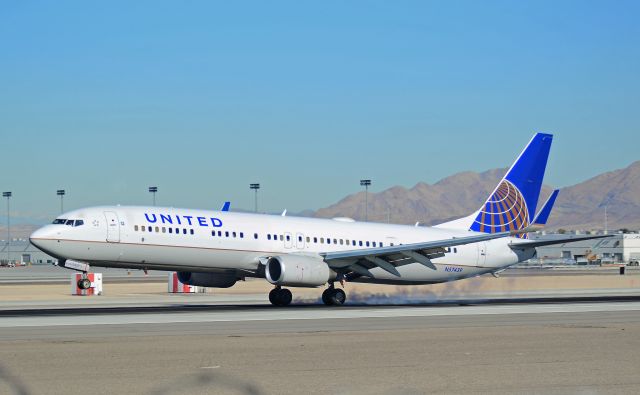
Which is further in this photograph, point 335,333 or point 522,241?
point 522,241

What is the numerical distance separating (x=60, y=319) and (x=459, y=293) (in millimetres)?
29887

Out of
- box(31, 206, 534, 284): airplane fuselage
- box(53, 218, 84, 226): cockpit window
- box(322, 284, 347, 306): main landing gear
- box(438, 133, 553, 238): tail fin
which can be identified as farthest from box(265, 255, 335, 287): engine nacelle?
box(438, 133, 553, 238): tail fin

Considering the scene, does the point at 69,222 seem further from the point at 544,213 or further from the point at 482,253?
the point at 544,213

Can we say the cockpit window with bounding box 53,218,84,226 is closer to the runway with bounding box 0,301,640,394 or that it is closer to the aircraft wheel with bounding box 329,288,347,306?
the runway with bounding box 0,301,640,394

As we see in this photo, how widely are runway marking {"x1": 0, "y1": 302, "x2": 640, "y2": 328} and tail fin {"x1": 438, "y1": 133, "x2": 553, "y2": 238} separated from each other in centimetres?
1514

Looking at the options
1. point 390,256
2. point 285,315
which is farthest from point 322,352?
point 390,256

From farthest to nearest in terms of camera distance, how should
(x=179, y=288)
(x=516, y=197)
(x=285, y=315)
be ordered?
(x=179, y=288) → (x=516, y=197) → (x=285, y=315)

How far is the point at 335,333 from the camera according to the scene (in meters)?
29.2

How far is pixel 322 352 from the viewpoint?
23.8 meters

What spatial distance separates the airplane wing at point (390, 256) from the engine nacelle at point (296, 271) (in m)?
1.08

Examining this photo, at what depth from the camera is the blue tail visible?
60.2m

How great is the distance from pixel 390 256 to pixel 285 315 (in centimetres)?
1172

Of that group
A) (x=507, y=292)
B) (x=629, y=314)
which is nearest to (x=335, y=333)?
(x=629, y=314)

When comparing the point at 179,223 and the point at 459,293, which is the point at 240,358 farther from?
the point at 459,293
